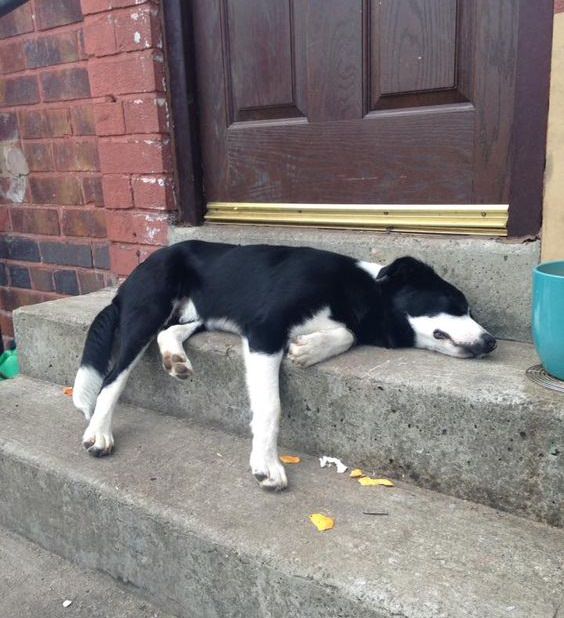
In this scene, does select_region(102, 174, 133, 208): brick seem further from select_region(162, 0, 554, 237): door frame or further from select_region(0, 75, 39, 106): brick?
select_region(162, 0, 554, 237): door frame

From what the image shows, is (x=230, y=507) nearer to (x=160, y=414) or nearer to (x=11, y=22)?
(x=160, y=414)

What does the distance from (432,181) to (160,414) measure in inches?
54.0

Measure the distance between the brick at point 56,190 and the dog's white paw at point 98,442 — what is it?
1685 millimetres

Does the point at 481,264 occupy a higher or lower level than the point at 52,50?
lower

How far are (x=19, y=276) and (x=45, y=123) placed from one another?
97cm

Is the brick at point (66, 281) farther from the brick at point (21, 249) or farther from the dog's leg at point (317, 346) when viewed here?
the dog's leg at point (317, 346)

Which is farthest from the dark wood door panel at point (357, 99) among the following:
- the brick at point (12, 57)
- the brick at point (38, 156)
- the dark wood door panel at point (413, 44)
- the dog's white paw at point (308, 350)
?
the brick at point (12, 57)

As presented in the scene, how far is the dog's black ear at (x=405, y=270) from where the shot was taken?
2.13 metres

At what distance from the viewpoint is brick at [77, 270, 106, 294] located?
134 inches

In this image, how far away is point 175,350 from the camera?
2223mm

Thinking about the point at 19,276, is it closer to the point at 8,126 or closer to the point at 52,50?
the point at 8,126

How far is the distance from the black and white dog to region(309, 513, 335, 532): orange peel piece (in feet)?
0.56

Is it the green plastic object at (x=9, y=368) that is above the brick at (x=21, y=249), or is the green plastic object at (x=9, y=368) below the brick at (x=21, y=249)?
below

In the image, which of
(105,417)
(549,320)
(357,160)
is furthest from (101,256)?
(549,320)
